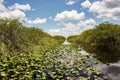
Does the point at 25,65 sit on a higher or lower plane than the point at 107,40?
lower

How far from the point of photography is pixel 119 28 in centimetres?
2127

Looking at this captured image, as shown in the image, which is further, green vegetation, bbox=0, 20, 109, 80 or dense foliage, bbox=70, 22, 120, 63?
dense foliage, bbox=70, 22, 120, 63

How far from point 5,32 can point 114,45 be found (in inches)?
391

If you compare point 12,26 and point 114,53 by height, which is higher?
point 12,26

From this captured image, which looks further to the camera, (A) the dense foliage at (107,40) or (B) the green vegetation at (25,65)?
(A) the dense foliage at (107,40)

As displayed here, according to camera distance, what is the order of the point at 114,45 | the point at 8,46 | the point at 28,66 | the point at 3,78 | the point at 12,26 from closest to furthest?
the point at 3,78, the point at 28,66, the point at 8,46, the point at 12,26, the point at 114,45

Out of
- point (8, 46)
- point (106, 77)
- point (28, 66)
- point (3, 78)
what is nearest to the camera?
point (3, 78)

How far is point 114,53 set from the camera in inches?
798

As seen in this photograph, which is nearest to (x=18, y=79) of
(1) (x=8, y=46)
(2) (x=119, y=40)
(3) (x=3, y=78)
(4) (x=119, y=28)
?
(3) (x=3, y=78)

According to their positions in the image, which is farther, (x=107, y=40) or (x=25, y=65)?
(x=107, y=40)

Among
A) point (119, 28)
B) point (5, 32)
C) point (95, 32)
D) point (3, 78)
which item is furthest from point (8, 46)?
point (119, 28)

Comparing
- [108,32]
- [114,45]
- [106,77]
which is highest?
[108,32]

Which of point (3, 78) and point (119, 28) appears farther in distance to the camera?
point (119, 28)

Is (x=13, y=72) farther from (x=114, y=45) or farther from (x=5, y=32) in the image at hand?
(x=114, y=45)
